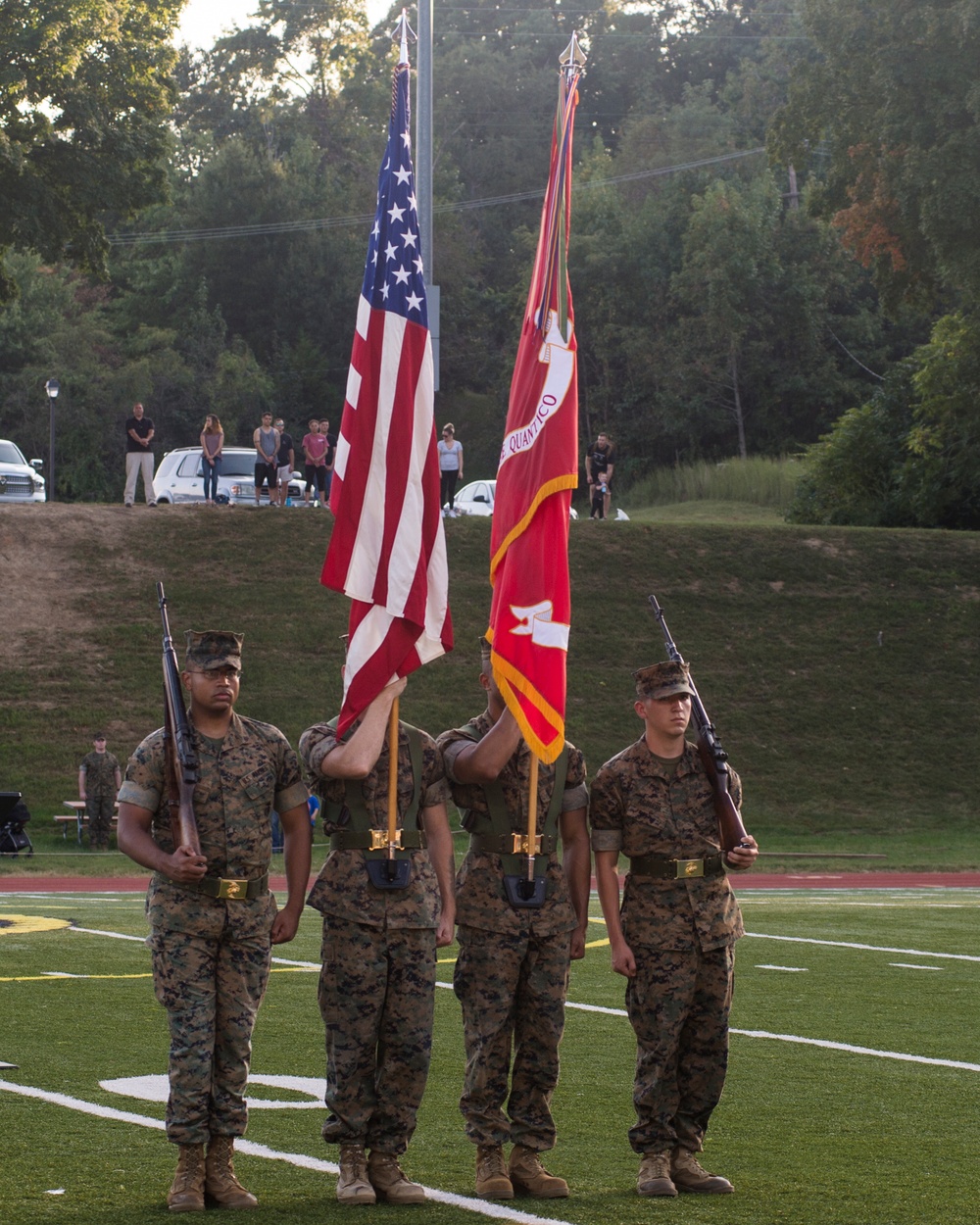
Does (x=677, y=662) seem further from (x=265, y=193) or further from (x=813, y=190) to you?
(x=265, y=193)

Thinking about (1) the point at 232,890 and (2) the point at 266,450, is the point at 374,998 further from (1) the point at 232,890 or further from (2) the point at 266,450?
(2) the point at 266,450

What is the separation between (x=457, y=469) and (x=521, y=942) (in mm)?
26613

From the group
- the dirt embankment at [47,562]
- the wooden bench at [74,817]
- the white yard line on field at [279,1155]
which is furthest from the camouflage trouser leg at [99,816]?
the white yard line on field at [279,1155]

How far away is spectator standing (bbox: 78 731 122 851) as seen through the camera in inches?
942

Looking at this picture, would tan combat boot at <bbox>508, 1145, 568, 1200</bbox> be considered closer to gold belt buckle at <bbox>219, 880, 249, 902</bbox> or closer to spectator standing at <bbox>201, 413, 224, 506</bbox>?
gold belt buckle at <bbox>219, 880, 249, 902</bbox>

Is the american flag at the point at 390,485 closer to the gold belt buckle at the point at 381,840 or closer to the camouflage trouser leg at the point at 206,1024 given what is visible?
the gold belt buckle at the point at 381,840

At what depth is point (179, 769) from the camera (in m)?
6.41

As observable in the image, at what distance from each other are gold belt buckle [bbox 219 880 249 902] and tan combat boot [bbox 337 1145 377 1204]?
1003mm

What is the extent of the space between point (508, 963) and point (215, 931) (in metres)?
1.12

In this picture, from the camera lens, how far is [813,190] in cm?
3812

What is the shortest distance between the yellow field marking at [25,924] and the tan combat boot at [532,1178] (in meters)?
8.54

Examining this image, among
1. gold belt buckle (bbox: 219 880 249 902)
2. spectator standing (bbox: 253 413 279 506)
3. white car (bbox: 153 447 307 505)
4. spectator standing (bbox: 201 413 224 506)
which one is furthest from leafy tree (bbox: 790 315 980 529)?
gold belt buckle (bbox: 219 880 249 902)

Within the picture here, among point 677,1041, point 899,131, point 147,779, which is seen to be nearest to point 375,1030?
point 677,1041

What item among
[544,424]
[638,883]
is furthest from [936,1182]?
[544,424]
